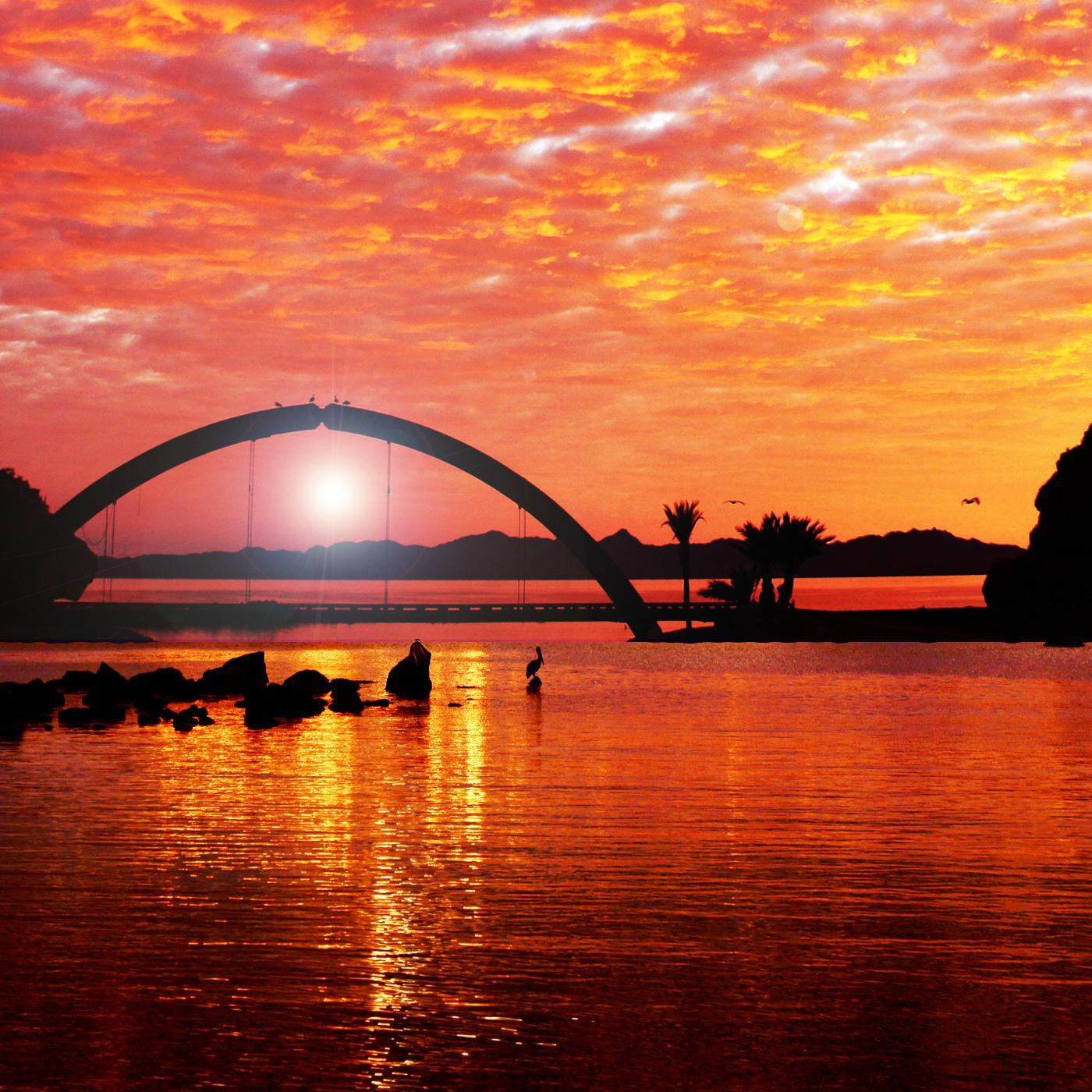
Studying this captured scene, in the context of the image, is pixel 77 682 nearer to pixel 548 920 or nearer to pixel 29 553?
pixel 548 920

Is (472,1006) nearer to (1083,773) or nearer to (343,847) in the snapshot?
(343,847)

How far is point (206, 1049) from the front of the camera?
7.27 m

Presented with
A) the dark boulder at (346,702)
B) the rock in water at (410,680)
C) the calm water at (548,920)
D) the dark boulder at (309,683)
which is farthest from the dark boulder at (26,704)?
the rock in water at (410,680)

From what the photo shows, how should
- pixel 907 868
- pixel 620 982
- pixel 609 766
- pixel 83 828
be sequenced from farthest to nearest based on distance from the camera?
1. pixel 609 766
2. pixel 83 828
3. pixel 907 868
4. pixel 620 982

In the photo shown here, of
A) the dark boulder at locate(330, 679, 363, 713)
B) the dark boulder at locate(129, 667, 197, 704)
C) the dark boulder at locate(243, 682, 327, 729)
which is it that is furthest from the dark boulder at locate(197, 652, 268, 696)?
the dark boulder at locate(330, 679, 363, 713)

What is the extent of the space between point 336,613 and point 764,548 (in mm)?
38211

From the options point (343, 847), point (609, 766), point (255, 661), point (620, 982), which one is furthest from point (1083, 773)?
point (255, 661)

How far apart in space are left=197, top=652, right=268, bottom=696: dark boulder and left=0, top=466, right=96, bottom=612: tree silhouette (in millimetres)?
61370

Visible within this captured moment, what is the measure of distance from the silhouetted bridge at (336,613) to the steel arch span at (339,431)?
29.5 ft

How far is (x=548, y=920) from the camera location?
10.5 m

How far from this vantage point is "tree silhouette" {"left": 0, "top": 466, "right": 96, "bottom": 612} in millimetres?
107625

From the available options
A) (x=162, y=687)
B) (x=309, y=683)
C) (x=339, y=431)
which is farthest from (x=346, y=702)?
(x=339, y=431)

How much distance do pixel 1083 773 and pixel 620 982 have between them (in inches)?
599

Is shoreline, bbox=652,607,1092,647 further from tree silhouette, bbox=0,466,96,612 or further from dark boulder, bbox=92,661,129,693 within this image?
dark boulder, bbox=92,661,129,693
